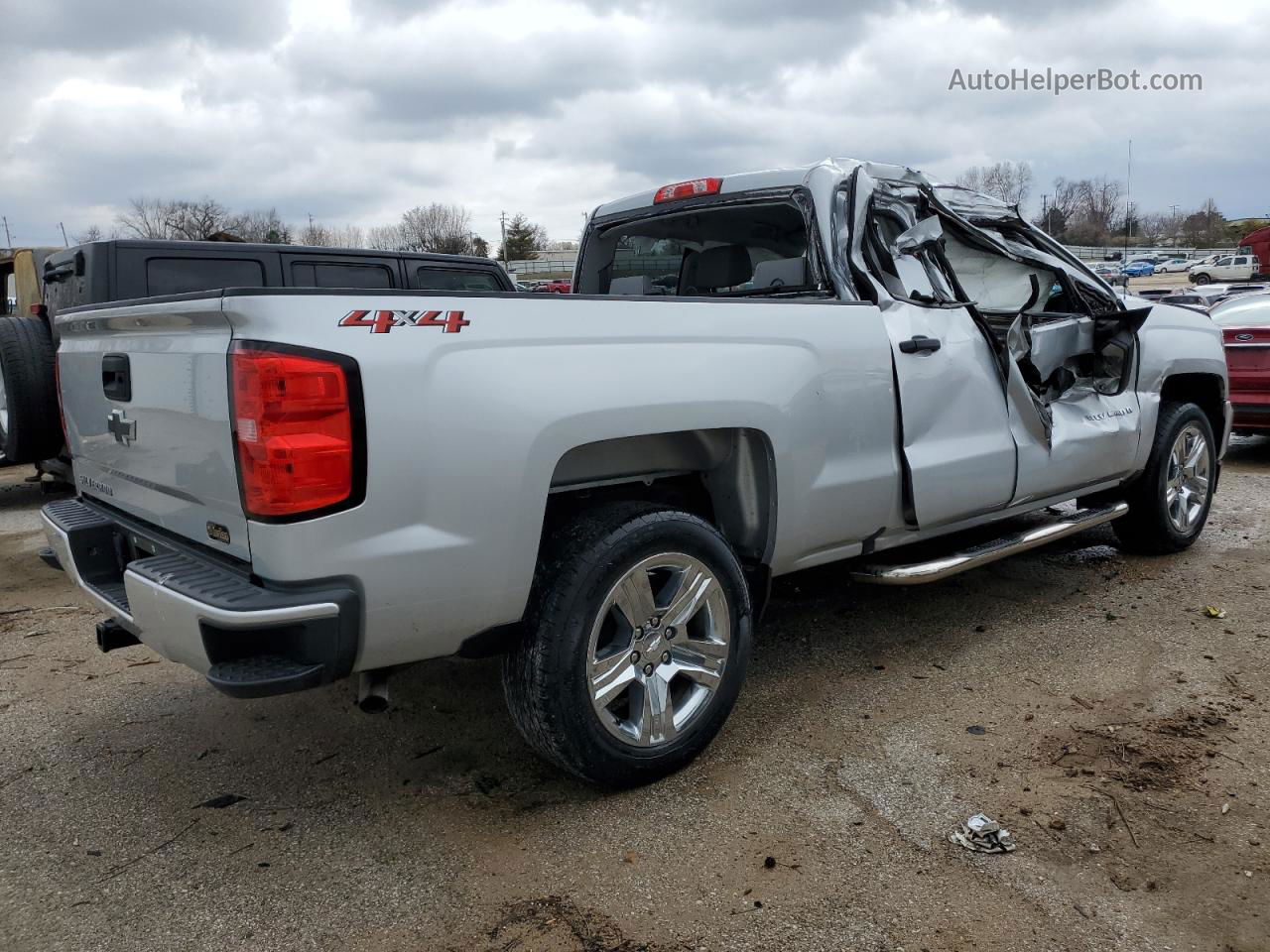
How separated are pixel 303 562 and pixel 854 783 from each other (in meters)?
1.79

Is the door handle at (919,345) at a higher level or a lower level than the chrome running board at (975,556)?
higher

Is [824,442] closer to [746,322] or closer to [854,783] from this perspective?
[746,322]

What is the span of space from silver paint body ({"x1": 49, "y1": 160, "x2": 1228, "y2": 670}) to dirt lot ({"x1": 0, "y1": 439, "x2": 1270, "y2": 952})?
2.04 feet

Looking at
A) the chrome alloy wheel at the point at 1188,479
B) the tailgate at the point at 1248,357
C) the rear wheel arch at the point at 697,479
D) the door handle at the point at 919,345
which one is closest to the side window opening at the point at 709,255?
Answer: the door handle at the point at 919,345

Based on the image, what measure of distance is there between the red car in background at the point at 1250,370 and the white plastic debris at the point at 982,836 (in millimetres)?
7042

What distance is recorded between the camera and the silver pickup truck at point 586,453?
236cm

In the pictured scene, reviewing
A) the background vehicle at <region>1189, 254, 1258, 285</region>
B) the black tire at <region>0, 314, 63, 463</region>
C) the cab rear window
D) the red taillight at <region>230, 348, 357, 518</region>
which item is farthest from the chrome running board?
the background vehicle at <region>1189, 254, 1258, 285</region>

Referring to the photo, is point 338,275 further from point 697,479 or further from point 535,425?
point 535,425


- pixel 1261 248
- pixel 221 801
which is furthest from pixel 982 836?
pixel 1261 248

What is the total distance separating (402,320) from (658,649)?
1.26m

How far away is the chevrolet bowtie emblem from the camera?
2.92m

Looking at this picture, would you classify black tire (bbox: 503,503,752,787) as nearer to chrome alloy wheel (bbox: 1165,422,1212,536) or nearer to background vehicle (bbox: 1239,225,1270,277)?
chrome alloy wheel (bbox: 1165,422,1212,536)

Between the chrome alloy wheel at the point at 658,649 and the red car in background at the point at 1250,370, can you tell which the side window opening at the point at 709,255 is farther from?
the red car in background at the point at 1250,370

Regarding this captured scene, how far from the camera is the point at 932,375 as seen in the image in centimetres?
374
